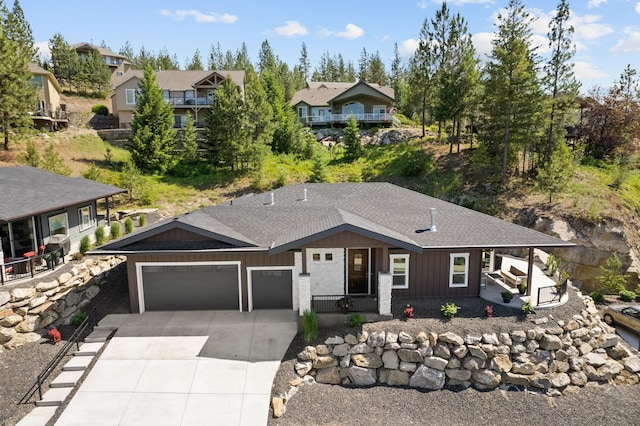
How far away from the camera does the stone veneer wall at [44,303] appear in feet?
45.7

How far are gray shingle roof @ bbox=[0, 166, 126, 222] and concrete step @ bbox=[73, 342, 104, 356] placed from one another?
5.81 m

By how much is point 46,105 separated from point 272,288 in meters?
41.5

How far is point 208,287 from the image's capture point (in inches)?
628

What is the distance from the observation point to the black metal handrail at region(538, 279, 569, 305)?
1568 cm

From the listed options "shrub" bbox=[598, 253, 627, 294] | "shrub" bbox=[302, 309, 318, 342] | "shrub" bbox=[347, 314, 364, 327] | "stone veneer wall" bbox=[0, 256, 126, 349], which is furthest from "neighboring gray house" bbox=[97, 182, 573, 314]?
"shrub" bbox=[598, 253, 627, 294]

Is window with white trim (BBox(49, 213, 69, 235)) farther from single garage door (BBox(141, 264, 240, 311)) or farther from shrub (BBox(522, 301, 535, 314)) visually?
shrub (BBox(522, 301, 535, 314))

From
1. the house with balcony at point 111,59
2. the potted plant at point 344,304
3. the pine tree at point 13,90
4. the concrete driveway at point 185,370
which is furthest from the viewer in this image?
the house with balcony at point 111,59

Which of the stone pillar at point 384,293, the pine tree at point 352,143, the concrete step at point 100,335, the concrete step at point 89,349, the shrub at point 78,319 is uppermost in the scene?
the pine tree at point 352,143

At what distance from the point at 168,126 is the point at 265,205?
72.1 ft

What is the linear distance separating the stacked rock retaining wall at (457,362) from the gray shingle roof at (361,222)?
341 cm

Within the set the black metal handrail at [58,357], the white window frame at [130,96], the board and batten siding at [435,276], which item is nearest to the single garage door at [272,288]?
the board and batten siding at [435,276]

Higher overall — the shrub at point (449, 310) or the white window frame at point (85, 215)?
the white window frame at point (85, 215)

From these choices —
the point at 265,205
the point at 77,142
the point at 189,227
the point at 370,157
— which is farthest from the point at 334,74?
the point at 189,227

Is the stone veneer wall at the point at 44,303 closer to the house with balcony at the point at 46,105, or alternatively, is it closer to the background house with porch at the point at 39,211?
the background house with porch at the point at 39,211
